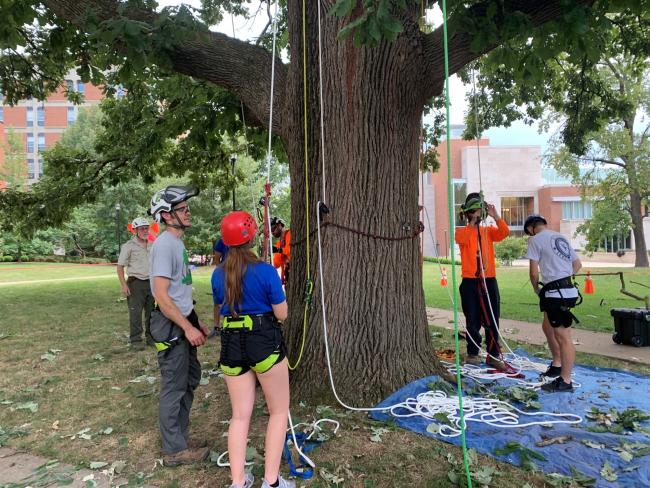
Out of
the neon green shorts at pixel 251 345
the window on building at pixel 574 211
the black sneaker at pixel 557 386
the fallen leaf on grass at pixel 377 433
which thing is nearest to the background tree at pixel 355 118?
the fallen leaf on grass at pixel 377 433

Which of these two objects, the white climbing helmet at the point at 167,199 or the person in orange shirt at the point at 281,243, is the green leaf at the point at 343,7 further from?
the person in orange shirt at the point at 281,243

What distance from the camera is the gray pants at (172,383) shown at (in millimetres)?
3662

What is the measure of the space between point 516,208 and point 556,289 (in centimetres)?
4973

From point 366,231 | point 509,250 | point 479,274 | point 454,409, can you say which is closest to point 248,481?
point 454,409

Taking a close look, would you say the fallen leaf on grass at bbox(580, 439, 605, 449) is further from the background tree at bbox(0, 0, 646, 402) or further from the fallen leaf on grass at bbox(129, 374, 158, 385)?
the fallen leaf on grass at bbox(129, 374, 158, 385)

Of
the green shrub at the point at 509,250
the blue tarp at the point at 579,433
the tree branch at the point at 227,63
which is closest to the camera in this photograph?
the blue tarp at the point at 579,433

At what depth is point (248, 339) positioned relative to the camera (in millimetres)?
2998

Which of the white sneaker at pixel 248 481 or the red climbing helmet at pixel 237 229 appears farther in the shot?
the white sneaker at pixel 248 481

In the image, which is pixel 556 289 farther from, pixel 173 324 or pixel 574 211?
pixel 574 211

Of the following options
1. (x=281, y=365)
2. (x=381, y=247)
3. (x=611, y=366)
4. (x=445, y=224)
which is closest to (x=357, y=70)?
(x=381, y=247)

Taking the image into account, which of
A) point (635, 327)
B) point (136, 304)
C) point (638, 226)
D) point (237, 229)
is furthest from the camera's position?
point (638, 226)

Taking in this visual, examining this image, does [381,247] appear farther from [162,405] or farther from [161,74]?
[161,74]

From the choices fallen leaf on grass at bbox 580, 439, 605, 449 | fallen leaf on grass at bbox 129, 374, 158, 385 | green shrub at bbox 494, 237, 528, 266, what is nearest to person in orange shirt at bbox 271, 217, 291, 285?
fallen leaf on grass at bbox 129, 374, 158, 385

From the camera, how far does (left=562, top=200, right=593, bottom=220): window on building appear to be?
49.7 m
